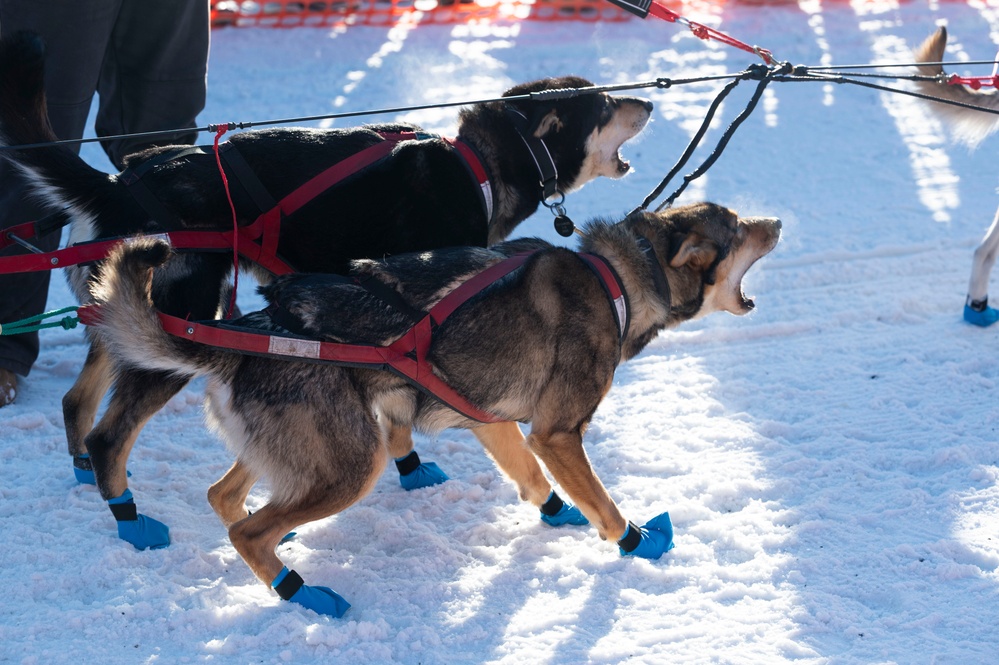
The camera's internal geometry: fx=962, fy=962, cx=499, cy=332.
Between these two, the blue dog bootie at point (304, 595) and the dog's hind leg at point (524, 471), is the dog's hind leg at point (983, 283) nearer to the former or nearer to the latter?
the dog's hind leg at point (524, 471)

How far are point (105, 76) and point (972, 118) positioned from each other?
4.34 m

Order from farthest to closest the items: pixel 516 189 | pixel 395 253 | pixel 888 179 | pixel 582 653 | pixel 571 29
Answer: pixel 571 29 < pixel 888 179 < pixel 516 189 < pixel 395 253 < pixel 582 653

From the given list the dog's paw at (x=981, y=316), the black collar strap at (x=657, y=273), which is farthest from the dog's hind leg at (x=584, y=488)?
the dog's paw at (x=981, y=316)

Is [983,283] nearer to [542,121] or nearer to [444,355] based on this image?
[542,121]

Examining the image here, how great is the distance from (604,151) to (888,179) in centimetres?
308

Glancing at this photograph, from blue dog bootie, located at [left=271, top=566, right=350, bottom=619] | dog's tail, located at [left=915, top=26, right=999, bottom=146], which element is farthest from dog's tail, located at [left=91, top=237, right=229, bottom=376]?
dog's tail, located at [left=915, top=26, right=999, bottom=146]

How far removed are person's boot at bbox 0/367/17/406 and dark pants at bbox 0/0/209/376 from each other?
33mm

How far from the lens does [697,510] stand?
3645mm

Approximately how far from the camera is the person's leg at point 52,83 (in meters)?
3.85

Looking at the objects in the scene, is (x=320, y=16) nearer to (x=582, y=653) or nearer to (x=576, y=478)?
(x=576, y=478)

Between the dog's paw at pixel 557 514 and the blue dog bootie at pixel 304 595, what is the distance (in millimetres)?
921

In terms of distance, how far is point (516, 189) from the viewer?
411 cm

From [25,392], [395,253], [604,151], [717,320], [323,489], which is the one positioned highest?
[604,151]

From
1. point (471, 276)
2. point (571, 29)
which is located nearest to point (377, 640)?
point (471, 276)
